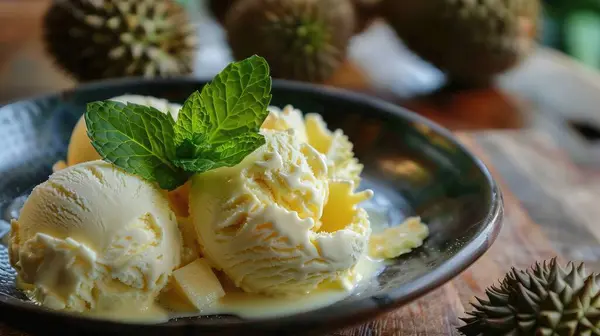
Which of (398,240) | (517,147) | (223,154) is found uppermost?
(223,154)

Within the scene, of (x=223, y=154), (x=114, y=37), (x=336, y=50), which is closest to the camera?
(x=223, y=154)

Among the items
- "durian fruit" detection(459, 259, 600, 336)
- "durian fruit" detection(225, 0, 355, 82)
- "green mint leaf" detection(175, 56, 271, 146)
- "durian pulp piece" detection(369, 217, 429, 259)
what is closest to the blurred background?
"durian fruit" detection(225, 0, 355, 82)

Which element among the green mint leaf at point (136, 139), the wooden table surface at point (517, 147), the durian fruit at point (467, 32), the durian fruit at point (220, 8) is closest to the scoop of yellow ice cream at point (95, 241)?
the green mint leaf at point (136, 139)

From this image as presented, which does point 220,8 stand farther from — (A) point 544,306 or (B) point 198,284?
(A) point 544,306

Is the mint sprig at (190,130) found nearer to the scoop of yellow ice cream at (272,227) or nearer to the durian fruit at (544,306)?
the scoop of yellow ice cream at (272,227)

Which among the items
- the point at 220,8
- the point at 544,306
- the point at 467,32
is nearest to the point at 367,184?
the point at 544,306

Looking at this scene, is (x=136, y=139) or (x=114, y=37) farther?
(x=114, y=37)

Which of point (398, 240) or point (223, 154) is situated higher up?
point (223, 154)
